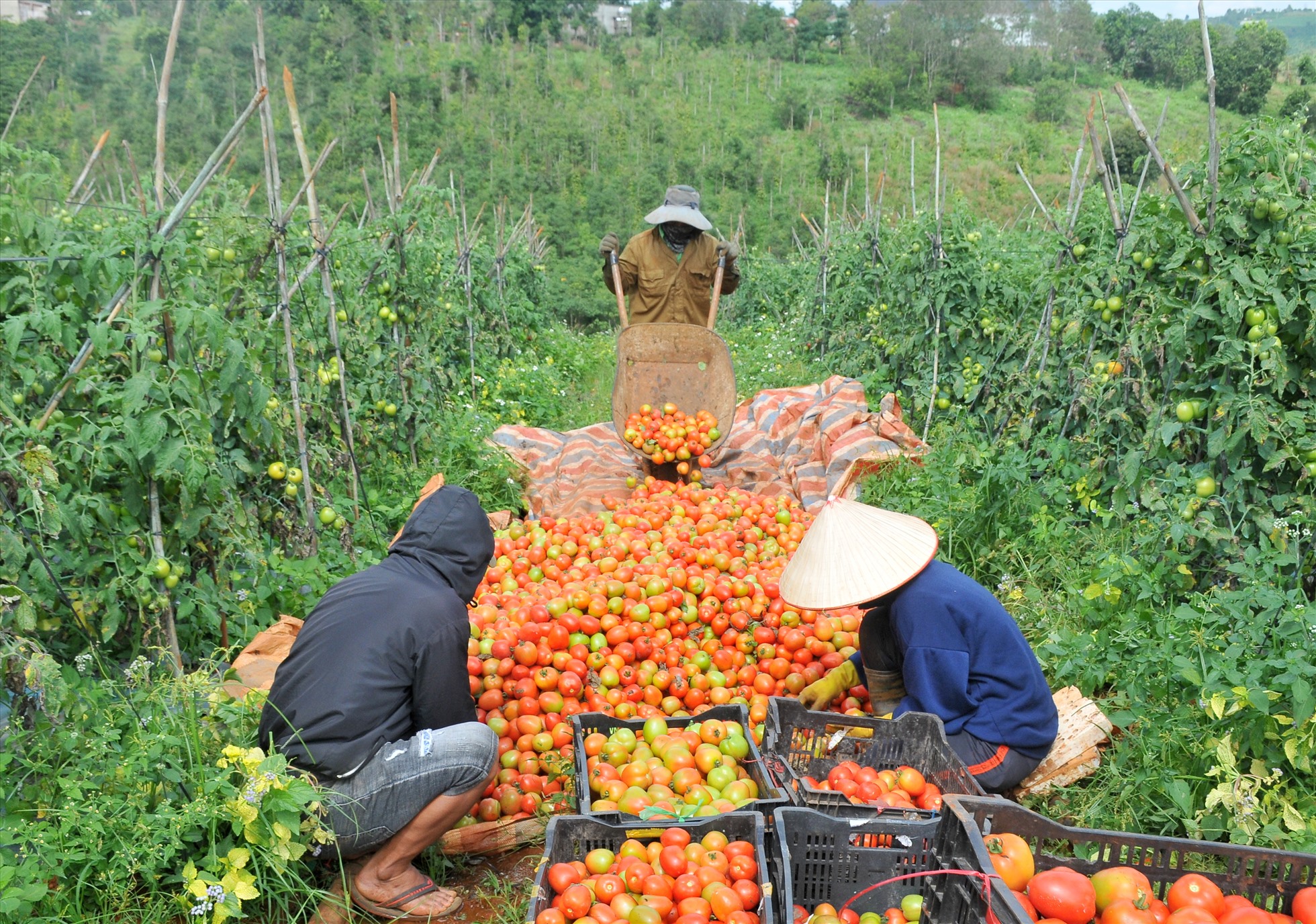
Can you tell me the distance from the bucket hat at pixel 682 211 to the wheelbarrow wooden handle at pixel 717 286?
32 cm

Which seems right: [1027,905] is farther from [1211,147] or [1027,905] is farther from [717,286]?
[717,286]

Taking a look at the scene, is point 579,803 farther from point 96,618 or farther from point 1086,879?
point 96,618

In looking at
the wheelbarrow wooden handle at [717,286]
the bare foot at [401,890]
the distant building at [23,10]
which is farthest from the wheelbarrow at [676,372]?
the distant building at [23,10]

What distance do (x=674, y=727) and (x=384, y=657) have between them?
49.3 inches

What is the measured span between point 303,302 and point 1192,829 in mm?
4941

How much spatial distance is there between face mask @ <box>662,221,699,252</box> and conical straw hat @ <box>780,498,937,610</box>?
15.6ft

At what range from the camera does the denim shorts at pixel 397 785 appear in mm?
2789

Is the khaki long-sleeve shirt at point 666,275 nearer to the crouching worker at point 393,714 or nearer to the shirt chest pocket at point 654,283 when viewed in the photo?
the shirt chest pocket at point 654,283

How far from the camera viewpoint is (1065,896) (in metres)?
1.93

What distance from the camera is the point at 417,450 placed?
691 cm

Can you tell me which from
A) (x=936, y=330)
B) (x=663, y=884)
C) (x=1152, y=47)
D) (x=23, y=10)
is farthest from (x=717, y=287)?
(x=1152, y=47)

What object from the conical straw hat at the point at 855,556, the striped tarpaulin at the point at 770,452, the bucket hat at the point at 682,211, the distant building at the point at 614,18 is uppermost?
the distant building at the point at 614,18

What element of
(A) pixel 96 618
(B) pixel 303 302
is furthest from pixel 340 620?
(B) pixel 303 302

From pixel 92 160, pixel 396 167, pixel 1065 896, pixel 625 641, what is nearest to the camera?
pixel 1065 896
